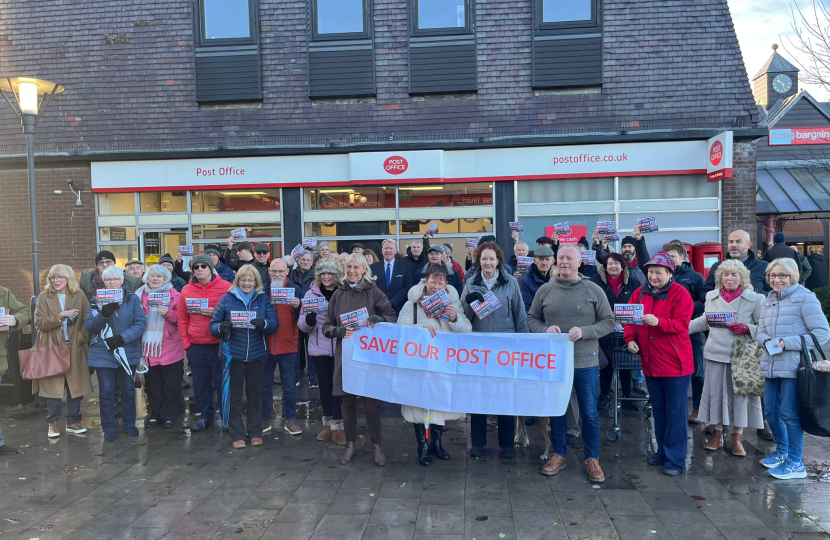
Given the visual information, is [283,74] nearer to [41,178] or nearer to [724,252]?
[41,178]

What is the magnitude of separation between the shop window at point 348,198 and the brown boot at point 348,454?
25.0 ft

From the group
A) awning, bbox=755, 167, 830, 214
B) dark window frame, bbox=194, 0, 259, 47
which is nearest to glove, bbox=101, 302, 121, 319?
dark window frame, bbox=194, 0, 259, 47

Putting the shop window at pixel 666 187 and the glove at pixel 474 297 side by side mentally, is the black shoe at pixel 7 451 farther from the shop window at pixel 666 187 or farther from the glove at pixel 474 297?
the shop window at pixel 666 187

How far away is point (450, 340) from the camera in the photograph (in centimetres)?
544

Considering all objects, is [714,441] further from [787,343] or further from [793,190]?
[793,190]

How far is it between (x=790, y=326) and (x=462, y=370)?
→ 2914 mm

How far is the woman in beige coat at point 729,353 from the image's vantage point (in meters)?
5.59

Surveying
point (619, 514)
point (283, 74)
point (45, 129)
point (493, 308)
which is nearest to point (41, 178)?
point (45, 129)

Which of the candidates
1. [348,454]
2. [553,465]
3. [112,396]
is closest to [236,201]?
[112,396]

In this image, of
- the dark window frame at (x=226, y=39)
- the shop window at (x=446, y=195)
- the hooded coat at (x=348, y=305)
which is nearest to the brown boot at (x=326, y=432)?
the hooded coat at (x=348, y=305)

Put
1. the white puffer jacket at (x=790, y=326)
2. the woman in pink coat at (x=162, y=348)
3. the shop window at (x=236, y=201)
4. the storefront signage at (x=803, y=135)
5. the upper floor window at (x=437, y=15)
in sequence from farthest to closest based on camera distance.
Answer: the storefront signage at (x=803, y=135)
the shop window at (x=236, y=201)
the upper floor window at (x=437, y=15)
the woman in pink coat at (x=162, y=348)
the white puffer jacket at (x=790, y=326)

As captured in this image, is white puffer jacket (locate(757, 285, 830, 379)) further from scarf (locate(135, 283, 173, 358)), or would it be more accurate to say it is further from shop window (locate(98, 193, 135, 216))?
shop window (locate(98, 193, 135, 216))

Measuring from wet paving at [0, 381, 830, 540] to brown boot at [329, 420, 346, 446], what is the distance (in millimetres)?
97

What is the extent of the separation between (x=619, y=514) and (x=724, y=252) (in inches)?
352
